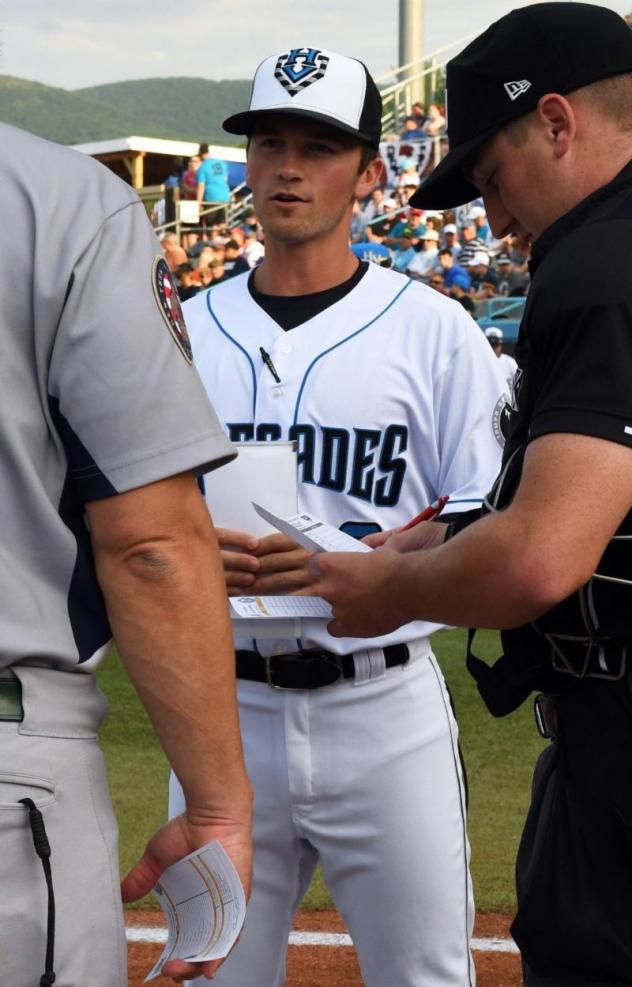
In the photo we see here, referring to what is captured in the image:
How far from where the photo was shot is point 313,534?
234 centimetres

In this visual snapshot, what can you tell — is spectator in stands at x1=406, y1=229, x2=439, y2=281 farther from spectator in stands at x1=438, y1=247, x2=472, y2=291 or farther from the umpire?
the umpire

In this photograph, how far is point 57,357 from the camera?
153 cm

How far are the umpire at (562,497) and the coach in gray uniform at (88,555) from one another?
1.43ft

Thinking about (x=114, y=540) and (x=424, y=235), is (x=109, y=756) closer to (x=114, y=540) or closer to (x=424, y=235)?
(x=114, y=540)

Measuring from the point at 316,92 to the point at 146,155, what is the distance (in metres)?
25.4

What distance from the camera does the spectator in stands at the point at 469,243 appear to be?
17.1 metres

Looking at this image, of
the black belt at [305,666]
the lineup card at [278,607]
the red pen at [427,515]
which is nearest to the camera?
the lineup card at [278,607]

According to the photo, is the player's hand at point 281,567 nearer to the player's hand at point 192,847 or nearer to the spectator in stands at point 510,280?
the player's hand at point 192,847

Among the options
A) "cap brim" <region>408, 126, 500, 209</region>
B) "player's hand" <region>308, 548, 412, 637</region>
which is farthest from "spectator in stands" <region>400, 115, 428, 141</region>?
"player's hand" <region>308, 548, 412, 637</region>

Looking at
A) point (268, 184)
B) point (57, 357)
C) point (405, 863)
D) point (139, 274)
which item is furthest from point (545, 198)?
point (405, 863)

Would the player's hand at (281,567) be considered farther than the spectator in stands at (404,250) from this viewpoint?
No

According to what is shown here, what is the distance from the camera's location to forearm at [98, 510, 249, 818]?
1.60 m

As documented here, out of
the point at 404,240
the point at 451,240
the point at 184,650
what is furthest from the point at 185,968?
the point at 404,240

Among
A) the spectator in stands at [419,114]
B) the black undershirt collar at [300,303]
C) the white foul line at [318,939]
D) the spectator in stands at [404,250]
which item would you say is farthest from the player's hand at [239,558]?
the spectator in stands at [419,114]
